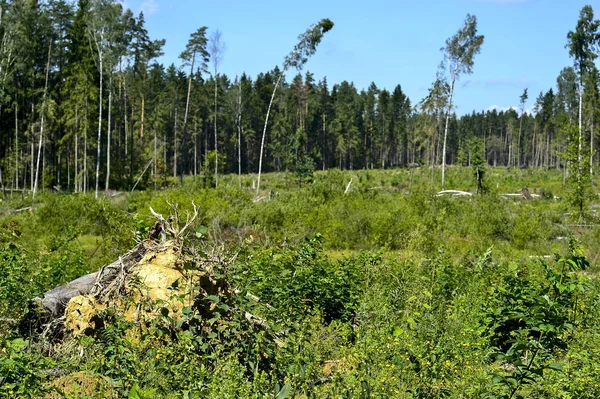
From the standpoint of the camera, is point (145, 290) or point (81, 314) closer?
point (145, 290)

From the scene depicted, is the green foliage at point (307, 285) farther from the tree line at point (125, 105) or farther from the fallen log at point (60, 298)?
the tree line at point (125, 105)

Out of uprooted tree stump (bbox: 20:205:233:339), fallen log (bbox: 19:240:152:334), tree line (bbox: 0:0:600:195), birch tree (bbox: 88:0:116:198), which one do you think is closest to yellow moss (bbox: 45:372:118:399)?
uprooted tree stump (bbox: 20:205:233:339)

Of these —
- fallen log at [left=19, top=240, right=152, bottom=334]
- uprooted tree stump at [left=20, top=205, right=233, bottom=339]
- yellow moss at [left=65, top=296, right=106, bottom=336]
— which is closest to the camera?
uprooted tree stump at [left=20, top=205, right=233, bottom=339]

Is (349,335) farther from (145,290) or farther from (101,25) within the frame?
(101,25)

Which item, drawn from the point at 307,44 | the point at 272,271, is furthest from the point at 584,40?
the point at 272,271

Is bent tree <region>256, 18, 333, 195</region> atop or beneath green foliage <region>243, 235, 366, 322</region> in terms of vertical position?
atop

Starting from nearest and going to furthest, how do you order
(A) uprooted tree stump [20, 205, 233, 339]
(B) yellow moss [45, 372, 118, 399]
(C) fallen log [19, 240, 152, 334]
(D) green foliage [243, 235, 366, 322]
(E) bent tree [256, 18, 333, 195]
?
(B) yellow moss [45, 372, 118, 399] → (A) uprooted tree stump [20, 205, 233, 339] → (C) fallen log [19, 240, 152, 334] → (D) green foliage [243, 235, 366, 322] → (E) bent tree [256, 18, 333, 195]

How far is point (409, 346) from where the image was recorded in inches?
217

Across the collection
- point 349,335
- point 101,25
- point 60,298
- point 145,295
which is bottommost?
→ point 349,335

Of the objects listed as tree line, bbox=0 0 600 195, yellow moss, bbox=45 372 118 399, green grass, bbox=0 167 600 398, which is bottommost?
yellow moss, bbox=45 372 118 399

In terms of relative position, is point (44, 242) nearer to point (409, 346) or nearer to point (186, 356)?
point (186, 356)

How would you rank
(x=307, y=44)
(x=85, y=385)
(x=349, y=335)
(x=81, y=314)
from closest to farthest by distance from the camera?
1. (x=85, y=385)
2. (x=81, y=314)
3. (x=349, y=335)
4. (x=307, y=44)

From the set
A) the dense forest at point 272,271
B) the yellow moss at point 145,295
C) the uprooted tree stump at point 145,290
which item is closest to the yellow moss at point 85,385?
the dense forest at point 272,271

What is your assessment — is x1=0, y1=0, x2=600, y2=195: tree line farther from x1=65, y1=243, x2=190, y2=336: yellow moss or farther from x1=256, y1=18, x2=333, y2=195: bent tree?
x1=65, y1=243, x2=190, y2=336: yellow moss
